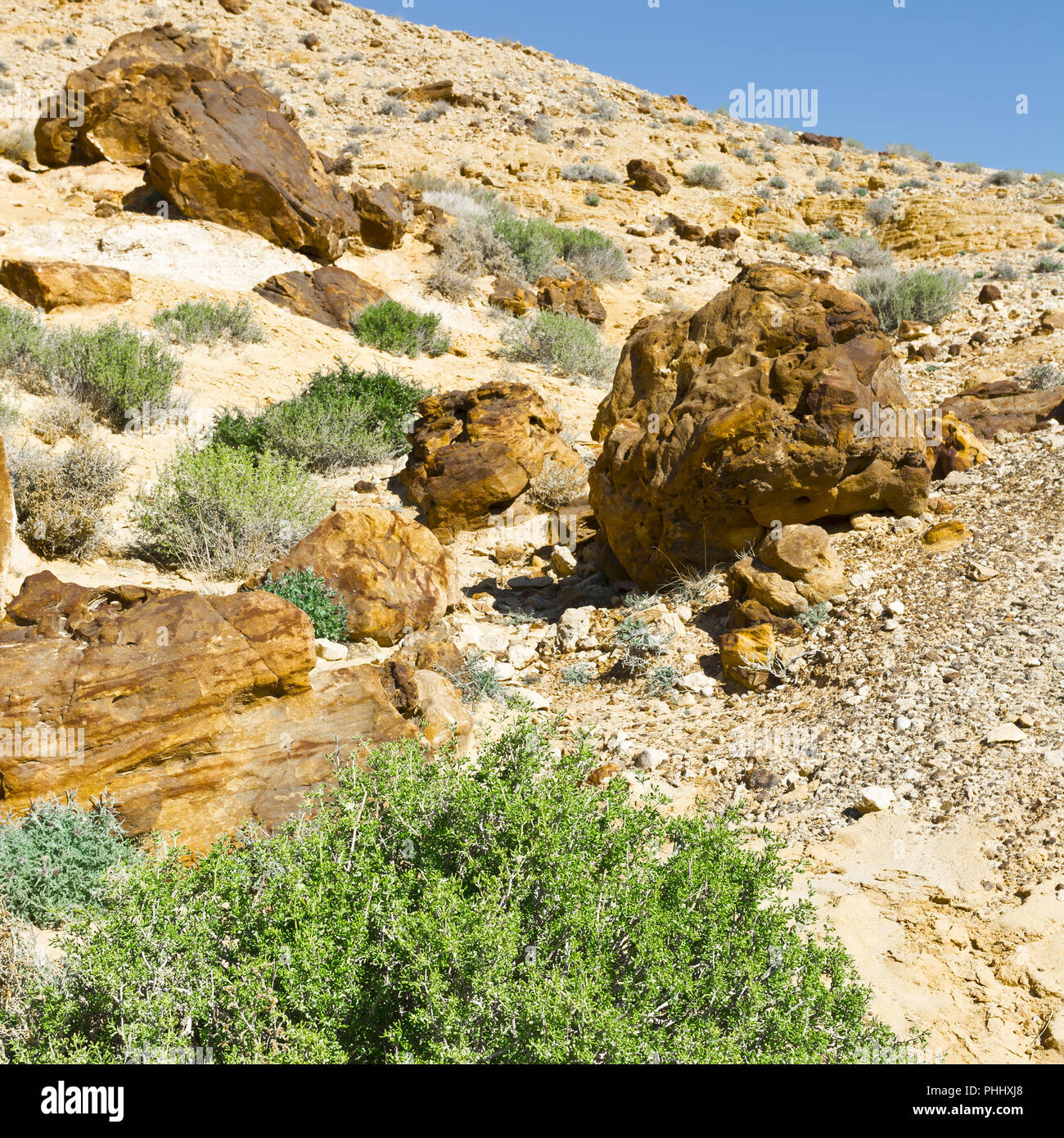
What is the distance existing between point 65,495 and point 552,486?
467cm

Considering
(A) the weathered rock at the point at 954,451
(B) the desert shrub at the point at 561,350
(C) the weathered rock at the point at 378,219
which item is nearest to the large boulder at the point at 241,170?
(C) the weathered rock at the point at 378,219

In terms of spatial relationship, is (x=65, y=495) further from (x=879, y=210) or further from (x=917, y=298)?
(x=879, y=210)

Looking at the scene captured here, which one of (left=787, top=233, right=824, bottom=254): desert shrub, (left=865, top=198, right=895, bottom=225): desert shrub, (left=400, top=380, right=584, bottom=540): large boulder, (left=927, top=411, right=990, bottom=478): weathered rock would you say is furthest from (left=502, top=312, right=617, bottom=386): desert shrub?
(left=865, top=198, right=895, bottom=225): desert shrub

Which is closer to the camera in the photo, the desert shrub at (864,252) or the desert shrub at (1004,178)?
the desert shrub at (864,252)

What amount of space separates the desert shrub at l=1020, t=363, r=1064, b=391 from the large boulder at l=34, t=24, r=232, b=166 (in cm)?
1503

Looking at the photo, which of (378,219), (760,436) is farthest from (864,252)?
(760,436)

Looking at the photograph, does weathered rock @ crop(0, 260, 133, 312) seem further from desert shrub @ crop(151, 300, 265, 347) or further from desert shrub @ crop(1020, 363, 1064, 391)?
desert shrub @ crop(1020, 363, 1064, 391)

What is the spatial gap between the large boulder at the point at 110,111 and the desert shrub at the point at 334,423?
8494mm

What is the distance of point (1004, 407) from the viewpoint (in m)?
7.91

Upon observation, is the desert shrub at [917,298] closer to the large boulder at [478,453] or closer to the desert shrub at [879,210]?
the large boulder at [478,453]

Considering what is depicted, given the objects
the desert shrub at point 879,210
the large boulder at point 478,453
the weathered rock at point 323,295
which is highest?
the desert shrub at point 879,210

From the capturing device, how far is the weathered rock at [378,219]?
15.2 meters
